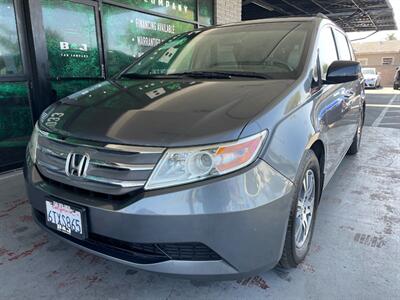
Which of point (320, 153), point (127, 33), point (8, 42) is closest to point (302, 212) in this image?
point (320, 153)

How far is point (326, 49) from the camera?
2693 mm

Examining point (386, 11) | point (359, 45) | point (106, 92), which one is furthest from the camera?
point (359, 45)

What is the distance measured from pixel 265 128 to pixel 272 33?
51.9 inches

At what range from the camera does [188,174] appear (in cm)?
147

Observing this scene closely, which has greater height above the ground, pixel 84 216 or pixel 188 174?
pixel 188 174

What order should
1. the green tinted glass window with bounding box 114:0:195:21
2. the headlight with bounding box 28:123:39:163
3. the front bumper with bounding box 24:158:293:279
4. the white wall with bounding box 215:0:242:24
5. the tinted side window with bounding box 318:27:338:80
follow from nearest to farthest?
the front bumper with bounding box 24:158:293:279
the headlight with bounding box 28:123:39:163
the tinted side window with bounding box 318:27:338:80
the green tinted glass window with bounding box 114:0:195:21
the white wall with bounding box 215:0:242:24

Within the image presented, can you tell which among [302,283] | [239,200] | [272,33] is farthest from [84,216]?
[272,33]

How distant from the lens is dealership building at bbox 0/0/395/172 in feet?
12.8

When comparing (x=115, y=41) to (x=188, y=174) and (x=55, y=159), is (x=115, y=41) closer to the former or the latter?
(x=55, y=159)

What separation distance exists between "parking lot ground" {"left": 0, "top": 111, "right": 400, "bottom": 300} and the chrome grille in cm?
66

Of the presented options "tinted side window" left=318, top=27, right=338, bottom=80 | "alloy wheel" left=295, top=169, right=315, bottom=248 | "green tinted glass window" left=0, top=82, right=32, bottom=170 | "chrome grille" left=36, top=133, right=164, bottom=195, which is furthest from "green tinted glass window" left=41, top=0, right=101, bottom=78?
"alloy wheel" left=295, top=169, right=315, bottom=248

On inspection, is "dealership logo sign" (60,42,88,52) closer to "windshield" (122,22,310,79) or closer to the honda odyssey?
"windshield" (122,22,310,79)

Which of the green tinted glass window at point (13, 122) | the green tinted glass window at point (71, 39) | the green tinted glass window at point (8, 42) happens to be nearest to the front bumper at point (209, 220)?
the green tinted glass window at point (13, 122)

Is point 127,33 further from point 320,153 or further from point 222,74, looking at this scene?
point 320,153
